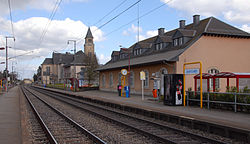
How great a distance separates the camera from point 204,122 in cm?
1049

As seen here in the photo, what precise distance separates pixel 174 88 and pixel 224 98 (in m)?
3.44

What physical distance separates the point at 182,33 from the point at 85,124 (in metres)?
18.5

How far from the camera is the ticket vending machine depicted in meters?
16.8

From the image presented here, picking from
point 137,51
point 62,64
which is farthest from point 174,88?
point 62,64

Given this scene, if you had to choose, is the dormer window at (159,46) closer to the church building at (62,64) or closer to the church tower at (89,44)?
the church tower at (89,44)

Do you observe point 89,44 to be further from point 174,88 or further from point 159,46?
point 174,88

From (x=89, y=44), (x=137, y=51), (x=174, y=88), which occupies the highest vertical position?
(x=89, y=44)

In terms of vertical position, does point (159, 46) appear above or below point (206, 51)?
above

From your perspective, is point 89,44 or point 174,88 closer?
point 174,88

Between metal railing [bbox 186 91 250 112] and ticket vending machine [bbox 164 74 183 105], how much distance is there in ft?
2.01

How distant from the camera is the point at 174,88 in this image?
55.0ft

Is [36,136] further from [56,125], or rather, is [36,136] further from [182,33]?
[182,33]

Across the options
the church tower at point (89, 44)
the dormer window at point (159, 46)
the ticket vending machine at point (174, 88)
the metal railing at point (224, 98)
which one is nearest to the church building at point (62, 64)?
the church tower at point (89, 44)

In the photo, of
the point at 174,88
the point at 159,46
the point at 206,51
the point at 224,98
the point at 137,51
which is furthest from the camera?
the point at 137,51
